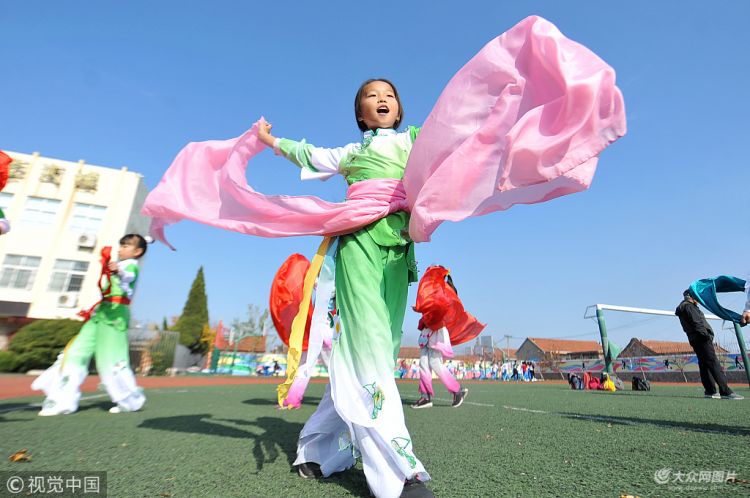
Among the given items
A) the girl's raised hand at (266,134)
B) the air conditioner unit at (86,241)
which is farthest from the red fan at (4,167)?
the air conditioner unit at (86,241)

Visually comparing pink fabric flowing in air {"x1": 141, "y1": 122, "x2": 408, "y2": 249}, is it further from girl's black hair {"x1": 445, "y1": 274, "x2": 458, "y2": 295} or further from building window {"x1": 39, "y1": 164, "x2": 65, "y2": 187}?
building window {"x1": 39, "y1": 164, "x2": 65, "y2": 187}

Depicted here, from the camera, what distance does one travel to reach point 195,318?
3244 centimetres

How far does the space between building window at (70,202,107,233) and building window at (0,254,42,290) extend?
9.80 feet

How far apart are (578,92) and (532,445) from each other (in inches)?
87.5

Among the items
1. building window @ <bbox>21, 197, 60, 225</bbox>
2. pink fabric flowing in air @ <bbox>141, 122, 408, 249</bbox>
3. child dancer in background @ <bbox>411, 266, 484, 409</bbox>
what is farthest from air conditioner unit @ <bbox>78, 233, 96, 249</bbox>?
pink fabric flowing in air @ <bbox>141, 122, 408, 249</bbox>

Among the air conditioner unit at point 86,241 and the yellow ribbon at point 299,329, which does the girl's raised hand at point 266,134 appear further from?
the air conditioner unit at point 86,241

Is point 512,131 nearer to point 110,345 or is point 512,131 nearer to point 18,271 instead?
point 110,345

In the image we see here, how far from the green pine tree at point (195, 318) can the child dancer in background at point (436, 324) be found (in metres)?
28.8

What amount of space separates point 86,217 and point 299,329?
31.1 meters

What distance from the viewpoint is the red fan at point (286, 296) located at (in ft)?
17.1

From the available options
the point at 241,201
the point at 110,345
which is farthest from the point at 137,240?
the point at 241,201

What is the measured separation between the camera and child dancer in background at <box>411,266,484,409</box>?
6.13 meters

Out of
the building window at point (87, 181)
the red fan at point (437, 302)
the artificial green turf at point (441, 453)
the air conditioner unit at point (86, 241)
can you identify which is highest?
the building window at point (87, 181)

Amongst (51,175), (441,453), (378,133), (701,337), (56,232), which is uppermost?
(51,175)
